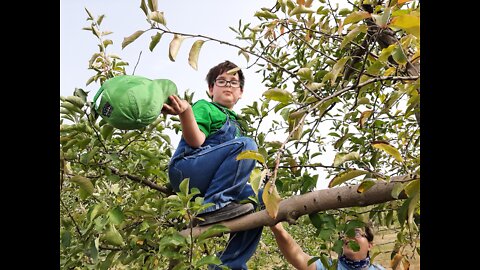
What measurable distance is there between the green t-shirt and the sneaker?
1.06 ft

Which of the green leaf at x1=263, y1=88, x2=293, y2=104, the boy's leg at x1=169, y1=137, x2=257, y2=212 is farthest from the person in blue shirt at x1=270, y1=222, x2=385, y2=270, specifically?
the green leaf at x1=263, y1=88, x2=293, y2=104

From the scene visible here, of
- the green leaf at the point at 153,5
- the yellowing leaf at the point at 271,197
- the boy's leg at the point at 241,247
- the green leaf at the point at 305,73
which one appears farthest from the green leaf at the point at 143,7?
the boy's leg at the point at 241,247

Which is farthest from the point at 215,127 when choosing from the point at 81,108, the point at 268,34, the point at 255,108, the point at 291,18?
the point at 81,108

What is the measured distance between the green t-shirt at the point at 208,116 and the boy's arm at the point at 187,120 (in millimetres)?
54

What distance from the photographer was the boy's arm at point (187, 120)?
137 cm

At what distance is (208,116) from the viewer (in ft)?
5.86

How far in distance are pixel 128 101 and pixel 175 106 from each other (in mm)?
200

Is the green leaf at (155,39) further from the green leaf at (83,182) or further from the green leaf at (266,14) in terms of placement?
the green leaf at (266,14)

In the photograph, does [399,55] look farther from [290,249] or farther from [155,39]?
[290,249]

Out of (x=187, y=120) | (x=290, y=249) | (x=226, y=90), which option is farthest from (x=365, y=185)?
(x=226, y=90)

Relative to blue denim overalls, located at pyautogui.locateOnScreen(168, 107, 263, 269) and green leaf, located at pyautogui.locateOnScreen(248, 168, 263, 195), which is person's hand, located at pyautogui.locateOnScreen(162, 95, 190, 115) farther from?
green leaf, located at pyautogui.locateOnScreen(248, 168, 263, 195)

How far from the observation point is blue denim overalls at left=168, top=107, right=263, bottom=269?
170 cm
